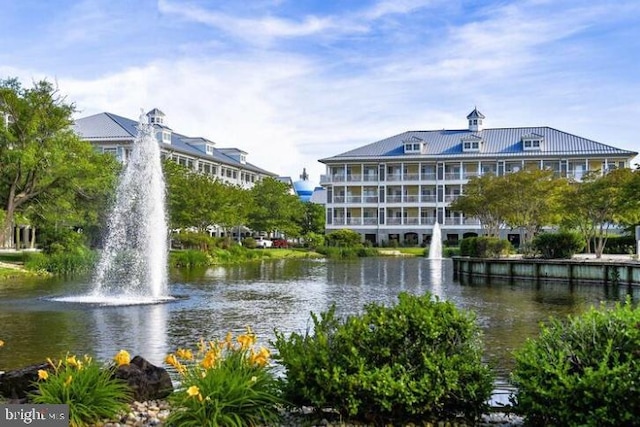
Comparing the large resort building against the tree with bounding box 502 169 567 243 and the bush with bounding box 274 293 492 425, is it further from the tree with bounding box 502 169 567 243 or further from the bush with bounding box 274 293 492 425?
the bush with bounding box 274 293 492 425

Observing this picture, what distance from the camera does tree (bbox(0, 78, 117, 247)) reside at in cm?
3478

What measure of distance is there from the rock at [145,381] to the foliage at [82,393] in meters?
0.42

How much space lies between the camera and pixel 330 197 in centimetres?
8225

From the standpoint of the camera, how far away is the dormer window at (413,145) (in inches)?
3068

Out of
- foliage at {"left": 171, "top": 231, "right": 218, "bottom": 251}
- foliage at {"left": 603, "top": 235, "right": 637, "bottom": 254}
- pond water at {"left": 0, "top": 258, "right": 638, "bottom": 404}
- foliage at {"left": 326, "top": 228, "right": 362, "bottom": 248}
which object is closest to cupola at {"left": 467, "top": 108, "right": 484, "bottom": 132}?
foliage at {"left": 326, "top": 228, "right": 362, "bottom": 248}

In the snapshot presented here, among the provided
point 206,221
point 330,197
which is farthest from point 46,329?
point 330,197

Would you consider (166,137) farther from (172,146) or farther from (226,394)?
(226,394)

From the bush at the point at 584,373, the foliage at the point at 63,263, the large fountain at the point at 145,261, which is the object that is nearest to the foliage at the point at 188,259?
the foliage at the point at 63,263

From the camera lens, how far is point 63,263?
35.0m

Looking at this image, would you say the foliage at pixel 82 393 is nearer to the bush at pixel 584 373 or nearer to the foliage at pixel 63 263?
the bush at pixel 584 373

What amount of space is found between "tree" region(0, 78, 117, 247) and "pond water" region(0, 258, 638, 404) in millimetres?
8291

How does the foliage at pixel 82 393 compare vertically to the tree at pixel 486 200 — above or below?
below

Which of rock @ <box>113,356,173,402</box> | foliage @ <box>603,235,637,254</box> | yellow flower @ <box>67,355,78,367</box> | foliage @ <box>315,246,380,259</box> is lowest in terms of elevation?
rock @ <box>113,356,173,402</box>

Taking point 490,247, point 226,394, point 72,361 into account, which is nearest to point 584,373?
point 226,394
